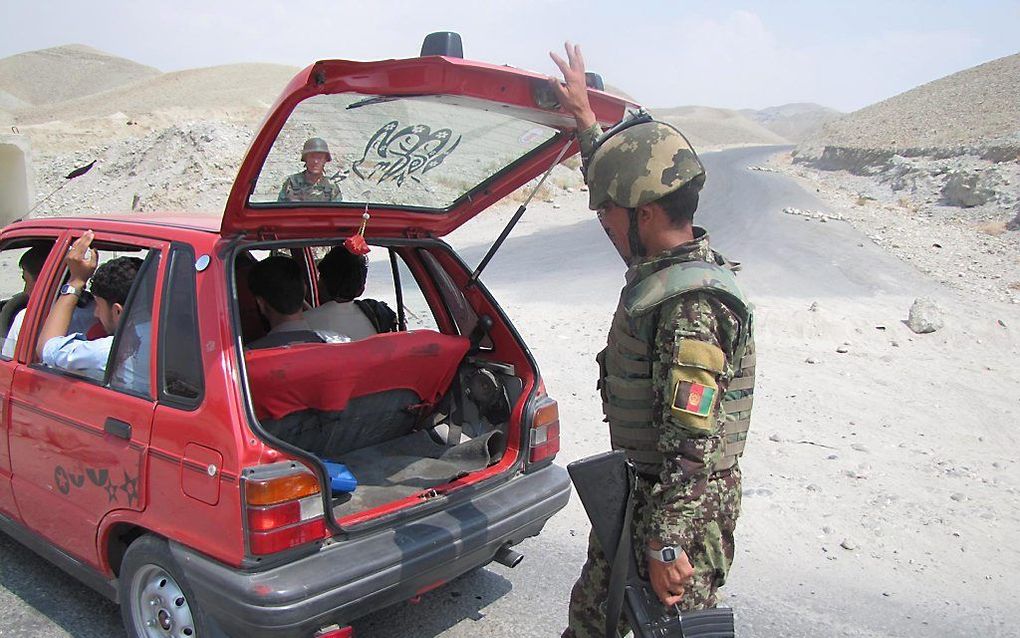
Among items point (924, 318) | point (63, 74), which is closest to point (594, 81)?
point (924, 318)

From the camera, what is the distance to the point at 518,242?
15969mm

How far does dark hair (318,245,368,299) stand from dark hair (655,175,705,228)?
7.63 ft

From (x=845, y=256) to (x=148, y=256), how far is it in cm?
1250

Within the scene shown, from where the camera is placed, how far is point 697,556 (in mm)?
2139

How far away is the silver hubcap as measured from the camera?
8.52 feet

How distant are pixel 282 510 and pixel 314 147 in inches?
50.3

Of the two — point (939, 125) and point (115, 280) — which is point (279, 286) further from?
point (939, 125)

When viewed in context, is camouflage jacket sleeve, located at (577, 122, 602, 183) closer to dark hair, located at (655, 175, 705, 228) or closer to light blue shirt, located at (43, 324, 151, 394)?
dark hair, located at (655, 175, 705, 228)

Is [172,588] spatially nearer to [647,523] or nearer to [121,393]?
[121,393]

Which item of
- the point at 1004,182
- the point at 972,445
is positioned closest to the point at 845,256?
the point at 972,445

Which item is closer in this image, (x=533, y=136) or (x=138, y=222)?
(x=533, y=136)

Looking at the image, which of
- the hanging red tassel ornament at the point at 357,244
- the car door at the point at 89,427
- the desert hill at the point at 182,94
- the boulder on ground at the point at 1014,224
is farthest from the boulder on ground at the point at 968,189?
the desert hill at the point at 182,94

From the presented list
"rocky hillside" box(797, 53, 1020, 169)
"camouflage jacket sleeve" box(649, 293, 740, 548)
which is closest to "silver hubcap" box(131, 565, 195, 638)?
"camouflage jacket sleeve" box(649, 293, 740, 548)

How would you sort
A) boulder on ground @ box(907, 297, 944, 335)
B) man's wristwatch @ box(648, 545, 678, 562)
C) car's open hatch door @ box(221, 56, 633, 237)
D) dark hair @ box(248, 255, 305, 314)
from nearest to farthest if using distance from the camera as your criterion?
man's wristwatch @ box(648, 545, 678, 562) < car's open hatch door @ box(221, 56, 633, 237) < dark hair @ box(248, 255, 305, 314) < boulder on ground @ box(907, 297, 944, 335)
